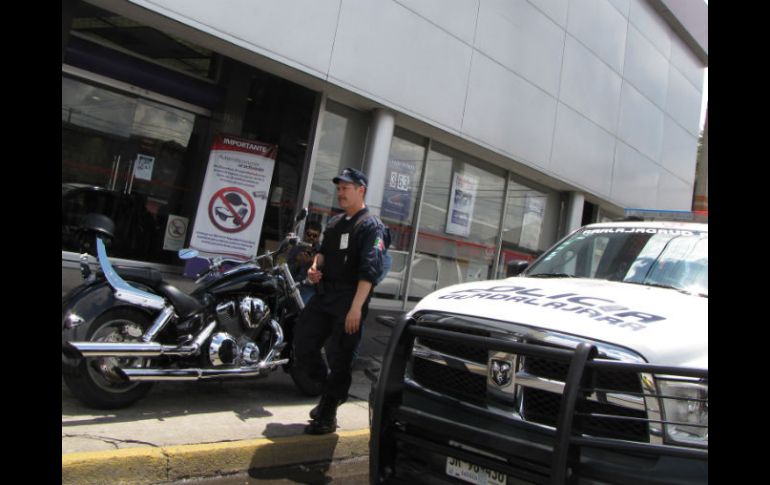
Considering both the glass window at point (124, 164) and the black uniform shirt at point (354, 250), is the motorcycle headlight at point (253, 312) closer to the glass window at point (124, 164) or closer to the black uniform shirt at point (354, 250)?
the black uniform shirt at point (354, 250)

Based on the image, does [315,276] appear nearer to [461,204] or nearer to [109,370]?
[109,370]

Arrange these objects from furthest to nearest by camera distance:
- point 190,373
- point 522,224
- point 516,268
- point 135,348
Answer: point 522,224 < point 516,268 < point 190,373 < point 135,348

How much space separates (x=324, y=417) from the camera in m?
4.47

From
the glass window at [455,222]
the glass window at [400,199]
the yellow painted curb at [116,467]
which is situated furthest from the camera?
the glass window at [455,222]

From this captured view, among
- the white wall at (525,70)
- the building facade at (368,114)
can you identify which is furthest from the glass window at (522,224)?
the white wall at (525,70)

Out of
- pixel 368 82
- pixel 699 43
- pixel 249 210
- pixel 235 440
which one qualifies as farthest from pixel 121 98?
pixel 699 43

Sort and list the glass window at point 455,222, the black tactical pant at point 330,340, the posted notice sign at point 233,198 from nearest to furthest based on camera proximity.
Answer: the black tactical pant at point 330,340 → the posted notice sign at point 233,198 → the glass window at point 455,222

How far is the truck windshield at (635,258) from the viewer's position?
149 inches

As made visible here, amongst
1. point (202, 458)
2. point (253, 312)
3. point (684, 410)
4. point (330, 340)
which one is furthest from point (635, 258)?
point (202, 458)

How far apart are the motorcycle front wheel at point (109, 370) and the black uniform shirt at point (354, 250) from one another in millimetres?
1437

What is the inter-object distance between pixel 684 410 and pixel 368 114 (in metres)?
6.81

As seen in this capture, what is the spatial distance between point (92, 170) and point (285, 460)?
18.1 ft

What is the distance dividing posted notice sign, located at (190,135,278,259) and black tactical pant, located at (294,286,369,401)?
145 inches

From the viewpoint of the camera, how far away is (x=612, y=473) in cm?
237
